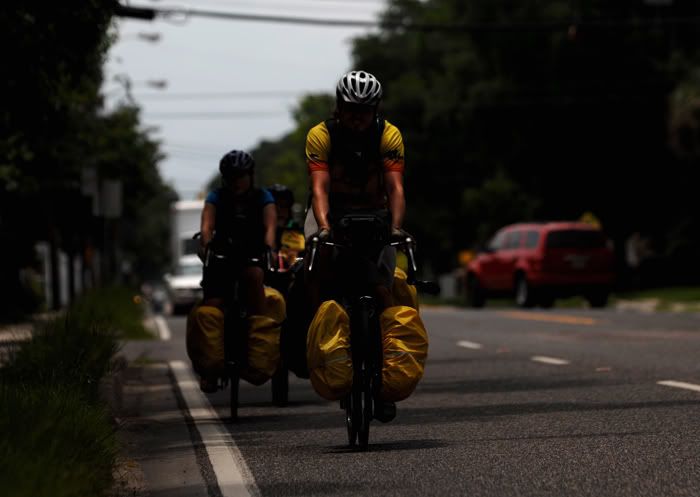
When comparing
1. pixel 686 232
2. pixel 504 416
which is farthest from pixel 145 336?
pixel 686 232

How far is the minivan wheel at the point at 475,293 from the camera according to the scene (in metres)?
37.3

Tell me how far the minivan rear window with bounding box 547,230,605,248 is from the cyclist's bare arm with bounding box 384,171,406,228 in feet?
82.0

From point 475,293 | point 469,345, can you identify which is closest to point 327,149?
point 469,345

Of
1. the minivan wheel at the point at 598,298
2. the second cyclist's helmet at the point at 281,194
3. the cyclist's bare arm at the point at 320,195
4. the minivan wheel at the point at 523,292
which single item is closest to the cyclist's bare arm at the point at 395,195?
the cyclist's bare arm at the point at 320,195

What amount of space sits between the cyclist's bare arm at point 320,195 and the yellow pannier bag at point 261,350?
8.06 feet

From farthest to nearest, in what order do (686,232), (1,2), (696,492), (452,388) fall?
1. (686,232)
2. (1,2)
3. (452,388)
4. (696,492)

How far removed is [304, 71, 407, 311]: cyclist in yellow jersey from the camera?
9008mm

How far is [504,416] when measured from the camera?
10.4 meters

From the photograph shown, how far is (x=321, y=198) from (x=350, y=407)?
1.13 meters

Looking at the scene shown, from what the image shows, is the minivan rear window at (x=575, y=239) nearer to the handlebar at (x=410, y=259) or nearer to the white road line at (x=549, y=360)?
the white road line at (x=549, y=360)

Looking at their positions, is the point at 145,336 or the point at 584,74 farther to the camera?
the point at 584,74

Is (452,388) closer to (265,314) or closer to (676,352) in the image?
(265,314)

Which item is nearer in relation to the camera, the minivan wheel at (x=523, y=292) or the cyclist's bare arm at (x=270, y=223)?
the cyclist's bare arm at (x=270, y=223)

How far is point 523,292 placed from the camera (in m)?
34.9
